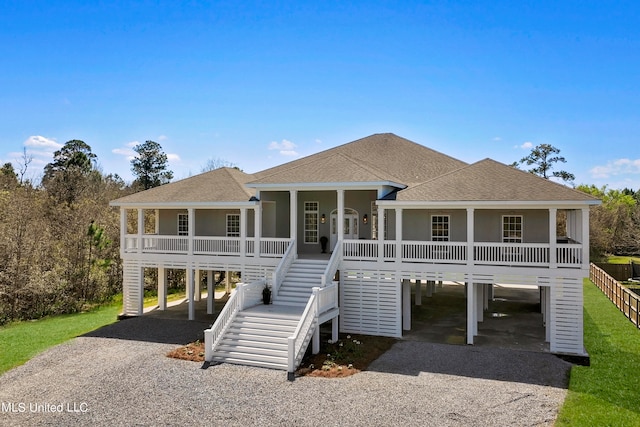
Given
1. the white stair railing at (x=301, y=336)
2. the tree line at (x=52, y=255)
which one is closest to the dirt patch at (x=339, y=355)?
the white stair railing at (x=301, y=336)

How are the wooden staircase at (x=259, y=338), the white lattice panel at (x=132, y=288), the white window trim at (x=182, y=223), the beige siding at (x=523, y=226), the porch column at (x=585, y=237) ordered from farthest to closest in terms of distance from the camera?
the white window trim at (x=182, y=223) → the white lattice panel at (x=132, y=288) → the beige siding at (x=523, y=226) → the porch column at (x=585, y=237) → the wooden staircase at (x=259, y=338)

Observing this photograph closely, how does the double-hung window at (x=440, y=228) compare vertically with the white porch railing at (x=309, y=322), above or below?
above

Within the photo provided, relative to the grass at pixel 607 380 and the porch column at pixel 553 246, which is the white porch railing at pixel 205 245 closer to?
the porch column at pixel 553 246

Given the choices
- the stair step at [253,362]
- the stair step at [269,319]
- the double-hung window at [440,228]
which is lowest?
the stair step at [253,362]

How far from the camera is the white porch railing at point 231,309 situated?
44.7ft

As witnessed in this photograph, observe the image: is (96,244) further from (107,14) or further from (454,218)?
(454,218)

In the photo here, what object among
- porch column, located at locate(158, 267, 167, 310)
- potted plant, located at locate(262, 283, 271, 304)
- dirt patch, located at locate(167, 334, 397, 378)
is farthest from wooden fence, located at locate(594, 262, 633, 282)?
porch column, located at locate(158, 267, 167, 310)

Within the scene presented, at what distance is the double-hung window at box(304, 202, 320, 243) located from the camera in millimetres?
21391

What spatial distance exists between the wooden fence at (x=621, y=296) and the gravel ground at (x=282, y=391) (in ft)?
29.9

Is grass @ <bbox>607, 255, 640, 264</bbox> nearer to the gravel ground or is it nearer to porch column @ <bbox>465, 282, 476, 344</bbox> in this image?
porch column @ <bbox>465, 282, 476, 344</bbox>

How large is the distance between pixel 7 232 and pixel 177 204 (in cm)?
1071

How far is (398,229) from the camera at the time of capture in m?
16.7

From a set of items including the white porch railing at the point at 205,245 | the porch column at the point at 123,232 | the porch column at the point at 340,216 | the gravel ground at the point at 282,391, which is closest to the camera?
the gravel ground at the point at 282,391

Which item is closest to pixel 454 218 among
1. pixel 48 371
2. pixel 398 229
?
pixel 398 229
